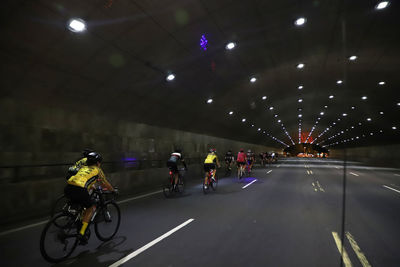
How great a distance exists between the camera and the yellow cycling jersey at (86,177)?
462cm

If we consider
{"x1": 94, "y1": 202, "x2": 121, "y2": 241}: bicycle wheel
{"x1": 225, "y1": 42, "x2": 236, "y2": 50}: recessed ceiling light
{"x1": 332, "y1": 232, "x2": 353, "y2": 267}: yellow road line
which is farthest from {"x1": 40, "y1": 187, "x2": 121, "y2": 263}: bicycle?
{"x1": 225, "y1": 42, "x2": 236, "y2": 50}: recessed ceiling light

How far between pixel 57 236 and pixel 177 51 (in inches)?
346

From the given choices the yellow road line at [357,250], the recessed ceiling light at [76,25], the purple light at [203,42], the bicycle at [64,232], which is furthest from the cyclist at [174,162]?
the yellow road line at [357,250]

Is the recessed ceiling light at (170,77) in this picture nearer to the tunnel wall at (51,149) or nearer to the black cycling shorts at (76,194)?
the tunnel wall at (51,149)

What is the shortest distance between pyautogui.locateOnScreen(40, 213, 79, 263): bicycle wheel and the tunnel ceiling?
18.2 ft

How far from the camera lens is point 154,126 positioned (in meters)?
16.9

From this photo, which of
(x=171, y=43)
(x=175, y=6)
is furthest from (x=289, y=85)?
(x=175, y=6)

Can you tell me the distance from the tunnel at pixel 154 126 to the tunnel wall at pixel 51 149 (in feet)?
0.15

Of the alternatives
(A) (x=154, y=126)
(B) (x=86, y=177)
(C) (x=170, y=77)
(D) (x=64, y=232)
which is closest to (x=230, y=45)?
(C) (x=170, y=77)

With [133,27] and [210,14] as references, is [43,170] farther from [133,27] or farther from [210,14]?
[210,14]

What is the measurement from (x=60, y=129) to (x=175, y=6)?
6585mm

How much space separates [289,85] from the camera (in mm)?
21750

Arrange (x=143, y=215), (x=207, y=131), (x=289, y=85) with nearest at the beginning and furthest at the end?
(x=143, y=215) < (x=289, y=85) < (x=207, y=131)

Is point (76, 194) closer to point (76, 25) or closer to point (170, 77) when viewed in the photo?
point (76, 25)
